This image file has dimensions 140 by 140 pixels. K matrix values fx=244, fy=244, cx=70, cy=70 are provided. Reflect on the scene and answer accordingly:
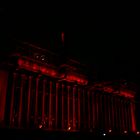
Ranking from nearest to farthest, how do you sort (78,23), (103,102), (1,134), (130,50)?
1. (1,134)
2. (78,23)
3. (130,50)
4. (103,102)

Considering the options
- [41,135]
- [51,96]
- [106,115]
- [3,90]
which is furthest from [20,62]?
[106,115]

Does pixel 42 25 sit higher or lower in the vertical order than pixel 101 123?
higher

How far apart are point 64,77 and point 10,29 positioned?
9.63 feet

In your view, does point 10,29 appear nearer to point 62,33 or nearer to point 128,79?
point 62,33

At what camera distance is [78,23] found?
7.88 meters

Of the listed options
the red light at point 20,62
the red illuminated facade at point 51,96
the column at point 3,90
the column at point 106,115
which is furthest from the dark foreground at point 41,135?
the red light at point 20,62

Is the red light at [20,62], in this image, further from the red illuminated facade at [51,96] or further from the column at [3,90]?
the column at [3,90]

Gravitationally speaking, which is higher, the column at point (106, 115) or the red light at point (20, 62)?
the red light at point (20, 62)

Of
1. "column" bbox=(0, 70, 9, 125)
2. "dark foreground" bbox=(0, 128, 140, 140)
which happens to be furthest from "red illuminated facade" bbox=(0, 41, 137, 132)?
"dark foreground" bbox=(0, 128, 140, 140)

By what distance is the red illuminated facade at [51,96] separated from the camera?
8.01 metres

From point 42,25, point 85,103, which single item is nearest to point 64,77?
point 85,103

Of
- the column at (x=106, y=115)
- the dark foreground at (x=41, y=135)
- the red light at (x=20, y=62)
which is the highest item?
the red light at (x=20, y=62)

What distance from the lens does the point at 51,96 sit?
9.16 meters

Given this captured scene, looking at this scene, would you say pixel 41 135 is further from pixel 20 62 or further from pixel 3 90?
pixel 20 62
